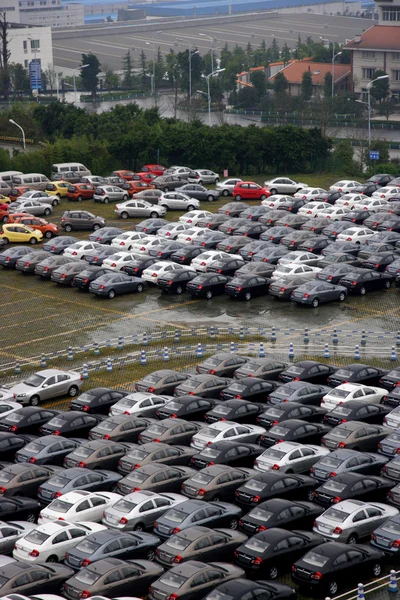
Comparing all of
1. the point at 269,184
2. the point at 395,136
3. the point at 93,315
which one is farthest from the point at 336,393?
the point at 395,136

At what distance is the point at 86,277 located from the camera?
164ft

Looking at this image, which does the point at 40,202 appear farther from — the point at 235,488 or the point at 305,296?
the point at 235,488

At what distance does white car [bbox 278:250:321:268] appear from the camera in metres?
51.0

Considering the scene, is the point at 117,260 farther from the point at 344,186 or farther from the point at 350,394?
the point at 344,186

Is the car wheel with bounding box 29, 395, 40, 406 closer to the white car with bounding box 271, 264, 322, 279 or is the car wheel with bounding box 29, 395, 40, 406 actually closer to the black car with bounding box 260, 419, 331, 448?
the black car with bounding box 260, 419, 331, 448

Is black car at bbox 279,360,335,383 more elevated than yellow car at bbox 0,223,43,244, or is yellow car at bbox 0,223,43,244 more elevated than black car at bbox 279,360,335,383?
yellow car at bbox 0,223,43,244

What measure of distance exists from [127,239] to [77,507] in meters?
28.8

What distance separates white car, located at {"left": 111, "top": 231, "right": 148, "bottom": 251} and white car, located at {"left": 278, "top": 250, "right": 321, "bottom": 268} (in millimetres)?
7819

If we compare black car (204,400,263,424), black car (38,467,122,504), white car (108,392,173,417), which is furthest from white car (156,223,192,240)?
black car (38,467,122,504)

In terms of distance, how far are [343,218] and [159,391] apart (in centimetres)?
2728

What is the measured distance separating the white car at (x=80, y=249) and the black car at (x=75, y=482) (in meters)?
24.9

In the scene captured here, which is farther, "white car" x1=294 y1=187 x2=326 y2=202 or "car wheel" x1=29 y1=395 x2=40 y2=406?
"white car" x1=294 y1=187 x2=326 y2=202

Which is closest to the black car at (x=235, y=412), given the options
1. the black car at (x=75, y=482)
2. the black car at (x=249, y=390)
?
the black car at (x=249, y=390)

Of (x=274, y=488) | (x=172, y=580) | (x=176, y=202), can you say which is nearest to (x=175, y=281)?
(x=176, y=202)
